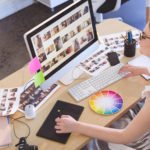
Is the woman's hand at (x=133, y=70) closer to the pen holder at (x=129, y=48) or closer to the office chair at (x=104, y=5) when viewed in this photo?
the pen holder at (x=129, y=48)

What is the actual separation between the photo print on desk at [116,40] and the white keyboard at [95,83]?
0.58 feet

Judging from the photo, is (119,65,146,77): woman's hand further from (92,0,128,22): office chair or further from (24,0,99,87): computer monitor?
(92,0,128,22): office chair

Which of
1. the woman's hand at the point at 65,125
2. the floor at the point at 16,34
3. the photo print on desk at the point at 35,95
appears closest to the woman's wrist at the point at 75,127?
the woman's hand at the point at 65,125

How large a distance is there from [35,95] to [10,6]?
2326 mm

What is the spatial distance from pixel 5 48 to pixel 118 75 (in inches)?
72.9

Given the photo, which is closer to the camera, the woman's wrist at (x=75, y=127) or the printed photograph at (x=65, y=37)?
the woman's wrist at (x=75, y=127)

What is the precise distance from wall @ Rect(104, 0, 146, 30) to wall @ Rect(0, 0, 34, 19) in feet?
4.25

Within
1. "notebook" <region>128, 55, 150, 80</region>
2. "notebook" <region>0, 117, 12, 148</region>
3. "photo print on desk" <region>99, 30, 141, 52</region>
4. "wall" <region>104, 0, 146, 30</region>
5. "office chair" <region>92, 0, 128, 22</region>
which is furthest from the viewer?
"wall" <region>104, 0, 146, 30</region>

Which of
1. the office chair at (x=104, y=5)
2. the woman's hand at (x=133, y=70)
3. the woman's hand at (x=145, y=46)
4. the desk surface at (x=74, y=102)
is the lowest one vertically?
the office chair at (x=104, y=5)

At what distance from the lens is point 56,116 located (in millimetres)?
1628

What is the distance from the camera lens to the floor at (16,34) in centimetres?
321

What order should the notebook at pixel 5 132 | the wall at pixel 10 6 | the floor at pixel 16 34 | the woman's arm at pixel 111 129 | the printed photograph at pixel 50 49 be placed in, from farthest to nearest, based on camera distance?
1. the wall at pixel 10 6
2. the floor at pixel 16 34
3. the printed photograph at pixel 50 49
4. the notebook at pixel 5 132
5. the woman's arm at pixel 111 129

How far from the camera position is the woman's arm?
1.41 meters

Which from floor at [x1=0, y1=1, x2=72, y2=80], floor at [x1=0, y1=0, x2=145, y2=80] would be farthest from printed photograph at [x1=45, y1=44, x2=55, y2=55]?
floor at [x1=0, y1=1, x2=72, y2=80]
